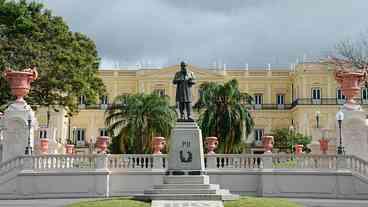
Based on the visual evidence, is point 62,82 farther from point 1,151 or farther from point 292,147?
point 292,147

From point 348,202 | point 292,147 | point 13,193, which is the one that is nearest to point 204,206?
point 348,202

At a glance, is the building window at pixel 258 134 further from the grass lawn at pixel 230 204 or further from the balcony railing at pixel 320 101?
the grass lawn at pixel 230 204

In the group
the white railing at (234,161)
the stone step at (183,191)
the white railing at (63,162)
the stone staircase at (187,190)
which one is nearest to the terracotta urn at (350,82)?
the white railing at (234,161)

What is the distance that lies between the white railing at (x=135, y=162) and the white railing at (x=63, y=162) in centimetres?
89

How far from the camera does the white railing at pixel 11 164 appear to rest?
26.7 meters

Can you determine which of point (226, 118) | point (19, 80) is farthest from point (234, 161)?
point (226, 118)

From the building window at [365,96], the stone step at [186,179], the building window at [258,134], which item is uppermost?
Answer: the building window at [365,96]

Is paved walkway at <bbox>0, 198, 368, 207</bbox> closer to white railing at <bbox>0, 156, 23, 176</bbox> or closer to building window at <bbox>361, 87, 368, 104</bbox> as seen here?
white railing at <bbox>0, 156, 23, 176</bbox>

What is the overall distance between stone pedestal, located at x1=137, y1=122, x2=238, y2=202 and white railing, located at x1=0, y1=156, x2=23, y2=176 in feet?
25.2

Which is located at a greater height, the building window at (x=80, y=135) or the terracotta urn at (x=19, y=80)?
the terracotta urn at (x=19, y=80)

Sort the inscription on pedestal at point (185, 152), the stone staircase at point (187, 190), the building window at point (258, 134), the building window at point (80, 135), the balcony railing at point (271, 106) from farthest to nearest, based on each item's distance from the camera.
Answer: the balcony railing at point (271, 106) → the building window at point (258, 134) → the building window at point (80, 135) → the inscription on pedestal at point (185, 152) → the stone staircase at point (187, 190)

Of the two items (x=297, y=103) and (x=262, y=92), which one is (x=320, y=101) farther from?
(x=262, y=92)

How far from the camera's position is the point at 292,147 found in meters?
66.1

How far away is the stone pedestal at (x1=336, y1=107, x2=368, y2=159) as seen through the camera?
1079 inches
